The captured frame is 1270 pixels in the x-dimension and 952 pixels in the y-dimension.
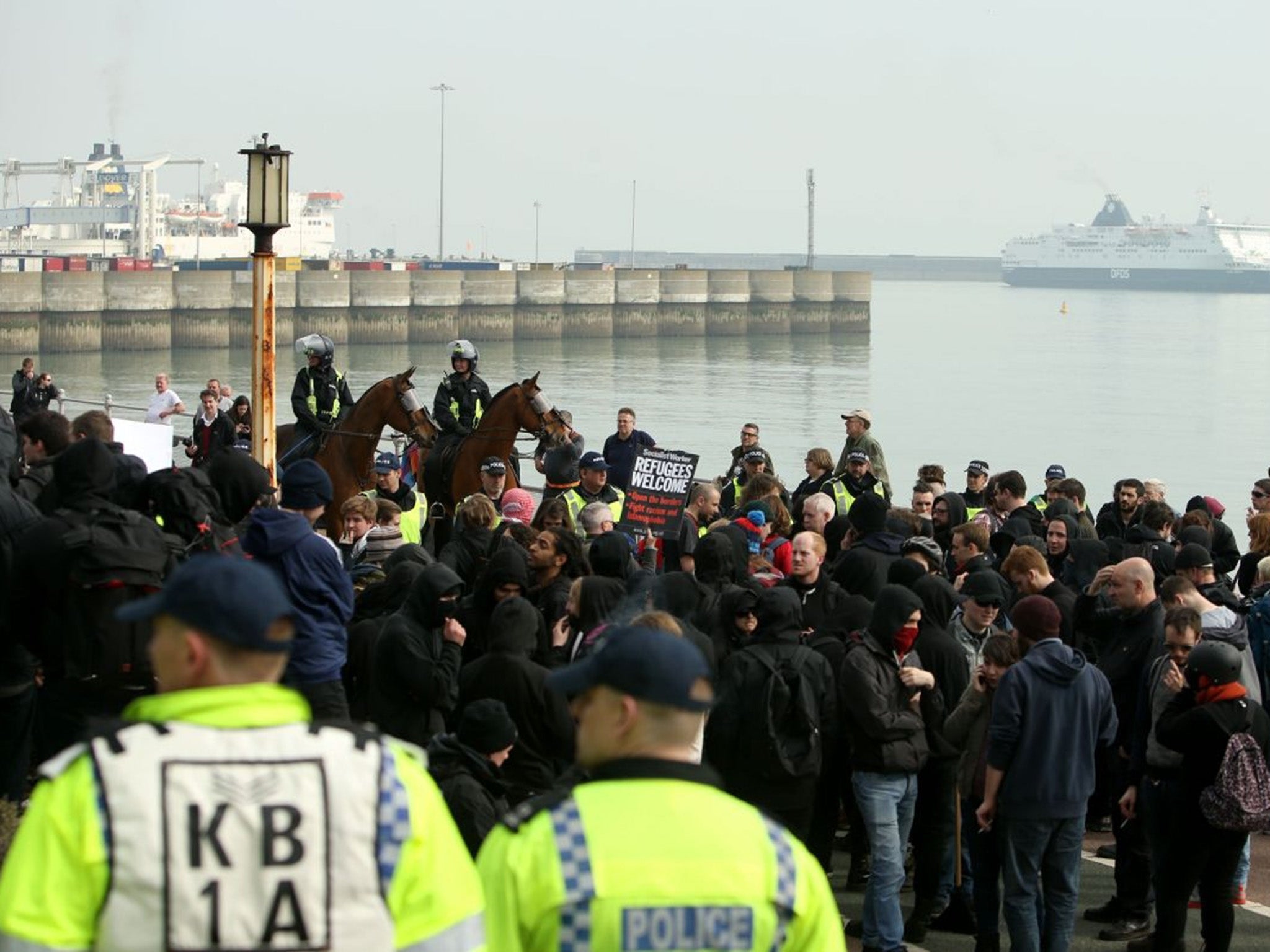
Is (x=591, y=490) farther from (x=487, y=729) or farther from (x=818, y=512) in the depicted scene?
(x=487, y=729)

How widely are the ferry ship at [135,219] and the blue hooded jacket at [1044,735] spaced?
12364 centimetres

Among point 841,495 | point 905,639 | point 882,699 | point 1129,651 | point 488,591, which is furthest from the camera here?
point 841,495

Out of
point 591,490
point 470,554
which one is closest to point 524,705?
point 470,554

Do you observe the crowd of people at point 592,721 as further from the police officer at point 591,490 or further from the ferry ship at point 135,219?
the ferry ship at point 135,219

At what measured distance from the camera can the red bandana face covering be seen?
6660mm

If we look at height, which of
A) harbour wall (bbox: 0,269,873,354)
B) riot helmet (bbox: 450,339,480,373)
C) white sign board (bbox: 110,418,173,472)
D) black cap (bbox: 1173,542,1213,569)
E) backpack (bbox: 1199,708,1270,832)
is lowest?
backpack (bbox: 1199,708,1270,832)

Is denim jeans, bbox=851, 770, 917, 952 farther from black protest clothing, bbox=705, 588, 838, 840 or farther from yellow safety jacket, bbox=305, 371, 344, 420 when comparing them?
yellow safety jacket, bbox=305, 371, 344, 420

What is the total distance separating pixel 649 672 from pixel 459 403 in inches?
501

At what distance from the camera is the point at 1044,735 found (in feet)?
20.6

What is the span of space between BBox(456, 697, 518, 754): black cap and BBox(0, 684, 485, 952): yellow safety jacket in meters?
2.41

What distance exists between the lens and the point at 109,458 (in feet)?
20.4

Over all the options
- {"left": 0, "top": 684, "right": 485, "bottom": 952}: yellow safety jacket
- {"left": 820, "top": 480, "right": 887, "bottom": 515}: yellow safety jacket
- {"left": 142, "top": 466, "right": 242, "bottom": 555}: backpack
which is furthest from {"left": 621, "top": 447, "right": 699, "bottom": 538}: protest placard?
{"left": 0, "top": 684, "right": 485, "bottom": 952}: yellow safety jacket

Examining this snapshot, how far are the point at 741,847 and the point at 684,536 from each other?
760cm

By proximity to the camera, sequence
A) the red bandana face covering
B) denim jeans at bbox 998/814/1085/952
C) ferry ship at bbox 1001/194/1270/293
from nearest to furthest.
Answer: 1. denim jeans at bbox 998/814/1085/952
2. the red bandana face covering
3. ferry ship at bbox 1001/194/1270/293
